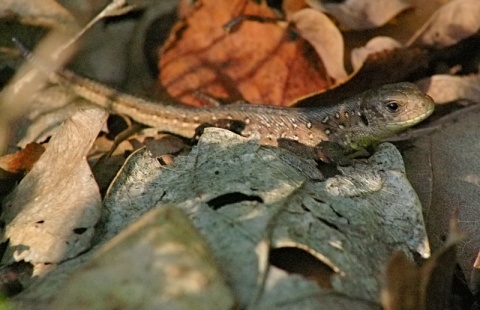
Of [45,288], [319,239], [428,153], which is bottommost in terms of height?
[428,153]

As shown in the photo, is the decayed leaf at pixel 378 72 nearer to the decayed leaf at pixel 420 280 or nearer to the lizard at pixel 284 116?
the lizard at pixel 284 116

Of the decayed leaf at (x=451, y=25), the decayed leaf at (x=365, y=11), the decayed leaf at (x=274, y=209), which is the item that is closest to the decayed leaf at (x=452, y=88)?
the decayed leaf at (x=451, y=25)

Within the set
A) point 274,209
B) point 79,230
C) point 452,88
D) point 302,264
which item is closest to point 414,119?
point 452,88

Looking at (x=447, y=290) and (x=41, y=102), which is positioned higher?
(x=41, y=102)

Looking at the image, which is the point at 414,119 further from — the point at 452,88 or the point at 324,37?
the point at 324,37

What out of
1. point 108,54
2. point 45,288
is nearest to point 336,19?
point 108,54

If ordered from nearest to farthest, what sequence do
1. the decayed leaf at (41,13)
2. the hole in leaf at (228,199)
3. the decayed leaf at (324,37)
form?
the hole in leaf at (228,199), the decayed leaf at (41,13), the decayed leaf at (324,37)

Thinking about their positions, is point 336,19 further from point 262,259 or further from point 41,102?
point 262,259
